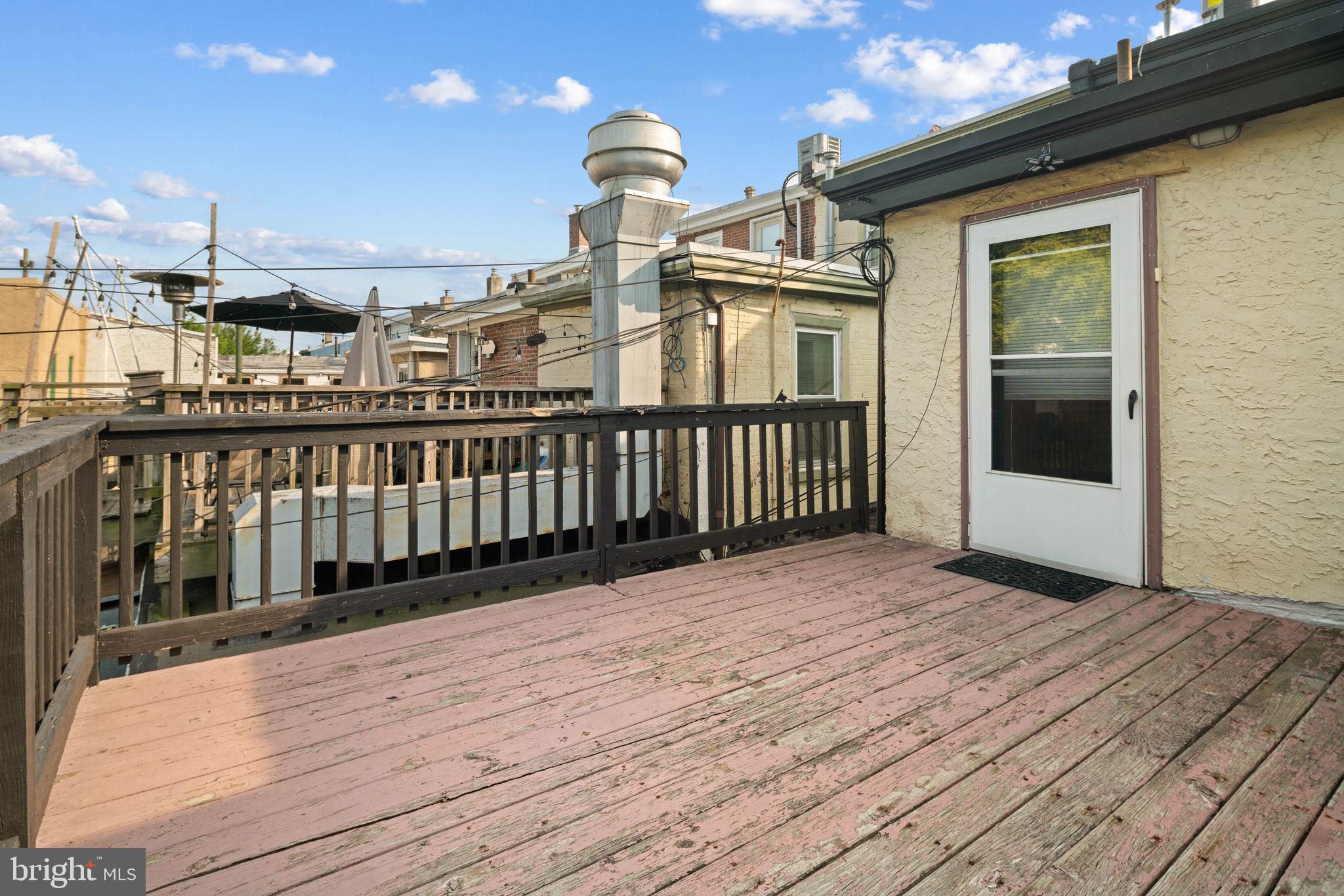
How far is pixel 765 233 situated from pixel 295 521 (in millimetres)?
11128

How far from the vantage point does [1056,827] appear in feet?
4.80

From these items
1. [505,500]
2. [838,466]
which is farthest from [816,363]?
[505,500]

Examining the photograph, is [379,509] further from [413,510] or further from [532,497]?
[532,497]

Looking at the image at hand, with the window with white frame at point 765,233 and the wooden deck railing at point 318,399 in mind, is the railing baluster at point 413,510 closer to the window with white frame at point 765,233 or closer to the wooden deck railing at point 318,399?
the wooden deck railing at point 318,399

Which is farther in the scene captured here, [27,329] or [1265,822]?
[27,329]

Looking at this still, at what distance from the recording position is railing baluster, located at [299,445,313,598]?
2566mm

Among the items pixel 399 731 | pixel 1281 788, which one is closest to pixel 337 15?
pixel 399 731

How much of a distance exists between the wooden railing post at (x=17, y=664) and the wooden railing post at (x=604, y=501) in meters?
2.23

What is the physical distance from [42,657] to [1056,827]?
236 cm

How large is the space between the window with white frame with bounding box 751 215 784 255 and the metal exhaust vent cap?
855 cm

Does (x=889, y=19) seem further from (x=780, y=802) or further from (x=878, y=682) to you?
(x=780, y=802)

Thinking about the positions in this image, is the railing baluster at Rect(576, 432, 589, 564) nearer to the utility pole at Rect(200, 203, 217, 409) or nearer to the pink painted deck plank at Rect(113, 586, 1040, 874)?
the pink painted deck plank at Rect(113, 586, 1040, 874)

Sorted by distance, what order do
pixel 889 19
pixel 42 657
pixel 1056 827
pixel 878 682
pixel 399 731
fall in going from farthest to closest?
pixel 889 19
pixel 878 682
pixel 399 731
pixel 42 657
pixel 1056 827

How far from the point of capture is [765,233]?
13.8m
